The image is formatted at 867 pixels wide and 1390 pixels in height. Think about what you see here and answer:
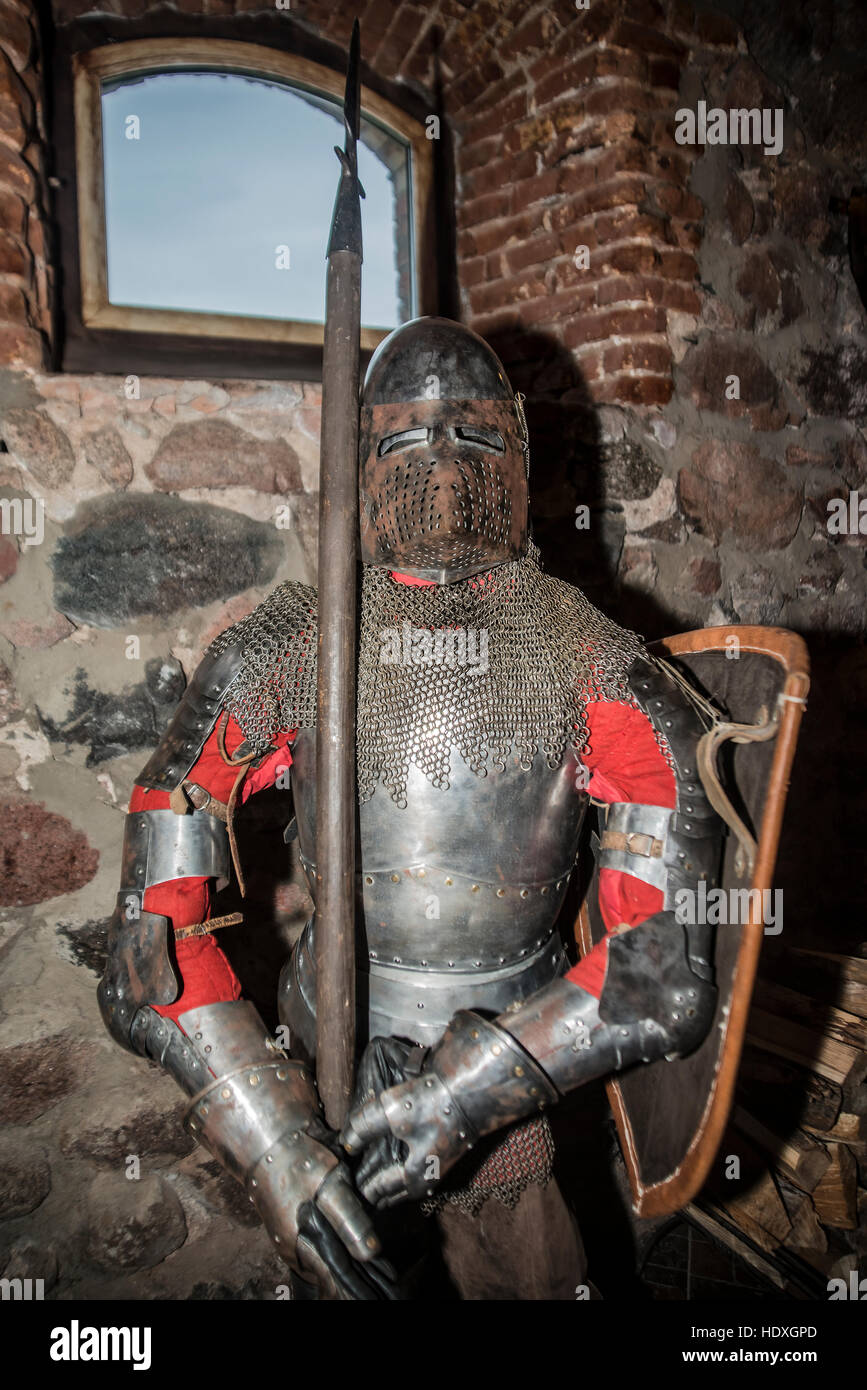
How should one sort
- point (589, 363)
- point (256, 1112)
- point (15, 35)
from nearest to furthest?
point (256, 1112) < point (15, 35) < point (589, 363)

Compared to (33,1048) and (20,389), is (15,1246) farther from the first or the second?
(20,389)

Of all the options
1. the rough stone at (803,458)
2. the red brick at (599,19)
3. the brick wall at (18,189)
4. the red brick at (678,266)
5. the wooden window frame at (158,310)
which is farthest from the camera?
the rough stone at (803,458)

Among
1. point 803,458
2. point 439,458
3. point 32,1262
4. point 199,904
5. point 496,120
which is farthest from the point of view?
point 803,458

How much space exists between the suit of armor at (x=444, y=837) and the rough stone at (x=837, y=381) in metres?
1.58

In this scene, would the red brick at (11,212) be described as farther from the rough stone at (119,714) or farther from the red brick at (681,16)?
the red brick at (681,16)

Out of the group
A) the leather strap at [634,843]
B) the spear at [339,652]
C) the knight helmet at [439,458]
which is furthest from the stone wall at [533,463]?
the leather strap at [634,843]

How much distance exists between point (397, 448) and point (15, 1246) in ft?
5.82

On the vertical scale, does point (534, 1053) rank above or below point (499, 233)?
below

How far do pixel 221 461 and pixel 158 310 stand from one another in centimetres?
49

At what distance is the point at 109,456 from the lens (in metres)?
1.96

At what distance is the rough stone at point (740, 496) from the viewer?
252cm

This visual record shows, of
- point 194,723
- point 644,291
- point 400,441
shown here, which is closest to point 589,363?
point 644,291

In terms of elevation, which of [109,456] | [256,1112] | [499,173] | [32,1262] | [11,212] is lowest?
[32,1262]

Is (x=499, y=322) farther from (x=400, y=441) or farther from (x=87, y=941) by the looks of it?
(x=87, y=941)
